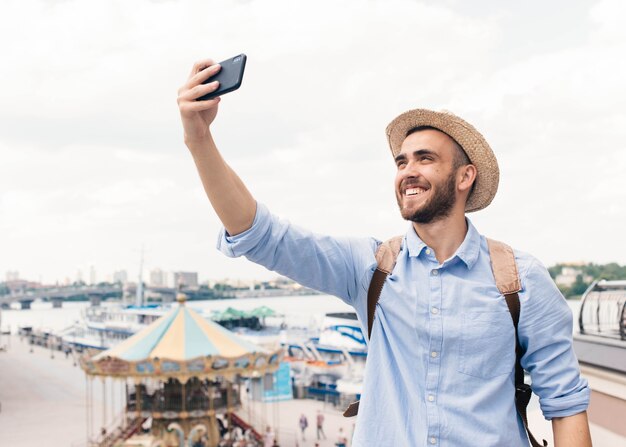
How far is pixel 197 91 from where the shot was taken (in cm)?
163

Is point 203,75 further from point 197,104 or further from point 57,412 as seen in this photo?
point 57,412

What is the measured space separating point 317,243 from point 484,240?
52 centimetres

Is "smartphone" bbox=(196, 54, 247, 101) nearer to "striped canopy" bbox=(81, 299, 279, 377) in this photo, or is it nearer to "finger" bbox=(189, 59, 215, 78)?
"finger" bbox=(189, 59, 215, 78)

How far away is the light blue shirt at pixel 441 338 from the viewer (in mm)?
1746

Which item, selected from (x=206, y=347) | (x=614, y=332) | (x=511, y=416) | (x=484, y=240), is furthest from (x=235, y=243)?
(x=206, y=347)

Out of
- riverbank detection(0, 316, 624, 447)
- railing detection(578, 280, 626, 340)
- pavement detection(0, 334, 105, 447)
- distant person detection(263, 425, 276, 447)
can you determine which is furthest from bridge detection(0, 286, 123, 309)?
railing detection(578, 280, 626, 340)

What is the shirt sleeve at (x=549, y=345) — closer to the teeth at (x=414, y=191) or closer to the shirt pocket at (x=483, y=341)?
the shirt pocket at (x=483, y=341)

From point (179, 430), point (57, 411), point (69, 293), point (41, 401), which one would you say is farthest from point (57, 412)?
point (69, 293)

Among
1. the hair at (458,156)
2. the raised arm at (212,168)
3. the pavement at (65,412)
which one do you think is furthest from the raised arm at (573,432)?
the pavement at (65,412)

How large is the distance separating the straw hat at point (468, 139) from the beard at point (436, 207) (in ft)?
0.47

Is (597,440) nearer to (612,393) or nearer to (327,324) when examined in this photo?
(612,393)

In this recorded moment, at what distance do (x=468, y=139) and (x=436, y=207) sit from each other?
0.80ft

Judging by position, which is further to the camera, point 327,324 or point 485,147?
point 327,324

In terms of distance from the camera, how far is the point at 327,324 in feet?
98.1
